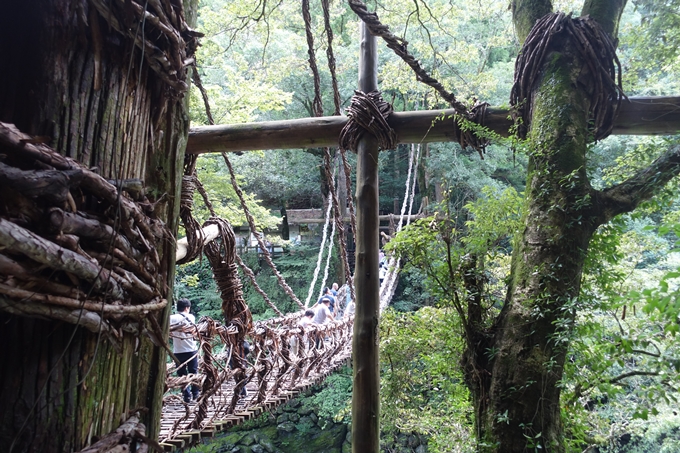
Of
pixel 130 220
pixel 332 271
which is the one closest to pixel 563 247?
pixel 130 220

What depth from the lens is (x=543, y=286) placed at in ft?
3.97

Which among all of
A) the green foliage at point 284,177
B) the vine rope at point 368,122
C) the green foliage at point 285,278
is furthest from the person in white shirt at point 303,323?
the green foliage at point 284,177

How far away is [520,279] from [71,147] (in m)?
1.17

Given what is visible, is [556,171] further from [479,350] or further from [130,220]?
[130,220]

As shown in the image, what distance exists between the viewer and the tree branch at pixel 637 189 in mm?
1239

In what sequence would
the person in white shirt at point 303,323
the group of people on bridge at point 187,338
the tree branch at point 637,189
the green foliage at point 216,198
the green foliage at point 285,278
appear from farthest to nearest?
the green foliage at point 285,278 < the green foliage at point 216,198 < the person in white shirt at point 303,323 < the group of people on bridge at point 187,338 < the tree branch at point 637,189

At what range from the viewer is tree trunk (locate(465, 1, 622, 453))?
→ 1129 mm

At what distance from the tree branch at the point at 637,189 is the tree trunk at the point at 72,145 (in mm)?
1225

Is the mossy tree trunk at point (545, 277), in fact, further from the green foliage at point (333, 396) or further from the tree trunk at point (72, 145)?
the green foliage at point (333, 396)

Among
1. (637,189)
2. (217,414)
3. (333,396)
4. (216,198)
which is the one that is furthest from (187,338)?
(333,396)

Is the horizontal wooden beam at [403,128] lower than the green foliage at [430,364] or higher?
higher

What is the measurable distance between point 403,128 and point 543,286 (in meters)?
0.77

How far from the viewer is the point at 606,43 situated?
1450 millimetres

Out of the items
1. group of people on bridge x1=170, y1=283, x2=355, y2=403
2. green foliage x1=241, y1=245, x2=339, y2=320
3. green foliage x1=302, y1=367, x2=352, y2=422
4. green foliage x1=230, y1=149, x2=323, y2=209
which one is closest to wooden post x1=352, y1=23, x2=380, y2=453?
group of people on bridge x1=170, y1=283, x2=355, y2=403
